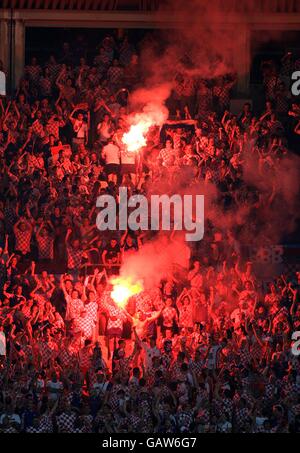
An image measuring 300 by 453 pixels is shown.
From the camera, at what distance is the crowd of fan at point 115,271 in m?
→ 15.6

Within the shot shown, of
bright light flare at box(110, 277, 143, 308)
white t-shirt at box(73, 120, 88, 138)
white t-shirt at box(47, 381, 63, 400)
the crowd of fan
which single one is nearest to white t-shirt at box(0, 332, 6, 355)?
the crowd of fan

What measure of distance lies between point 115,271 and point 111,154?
2.24 metres

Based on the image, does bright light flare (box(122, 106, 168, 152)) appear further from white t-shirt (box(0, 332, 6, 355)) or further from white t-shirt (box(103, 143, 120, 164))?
white t-shirt (box(0, 332, 6, 355))

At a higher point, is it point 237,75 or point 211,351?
point 237,75

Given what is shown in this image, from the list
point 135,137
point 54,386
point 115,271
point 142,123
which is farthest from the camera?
point 142,123

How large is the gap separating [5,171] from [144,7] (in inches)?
Result: 170

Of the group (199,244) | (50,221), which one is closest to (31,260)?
(50,221)

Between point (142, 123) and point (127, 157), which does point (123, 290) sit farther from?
point (142, 123)

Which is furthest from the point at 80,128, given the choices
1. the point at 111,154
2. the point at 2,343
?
the point at 2,343

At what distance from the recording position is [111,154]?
20.0m

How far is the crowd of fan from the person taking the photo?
51.2 feet

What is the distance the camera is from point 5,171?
763 inches

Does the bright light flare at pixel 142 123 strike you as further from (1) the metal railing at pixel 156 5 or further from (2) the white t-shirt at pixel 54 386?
(2) the white t-shirt at pixel 54 386
